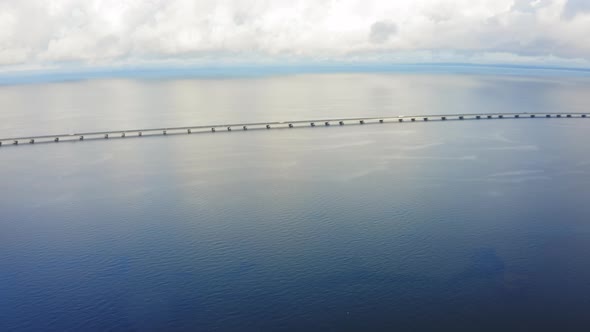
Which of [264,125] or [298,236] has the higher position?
[264,125]

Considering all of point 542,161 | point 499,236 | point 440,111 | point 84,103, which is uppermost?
point 84,103

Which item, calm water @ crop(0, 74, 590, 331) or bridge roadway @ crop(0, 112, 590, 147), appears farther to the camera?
bridge roadway @ crop(0, 112, 590, 147)

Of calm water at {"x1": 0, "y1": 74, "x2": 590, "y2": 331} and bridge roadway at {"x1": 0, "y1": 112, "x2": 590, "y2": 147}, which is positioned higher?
bridge roadway at {"x1": 0, "y1": 112, "x2": 590, "y2": 147}

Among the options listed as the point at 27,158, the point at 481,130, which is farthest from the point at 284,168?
the point at 481,130

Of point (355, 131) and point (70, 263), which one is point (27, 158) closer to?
point (70, 263)

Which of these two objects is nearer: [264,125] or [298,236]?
[298,236]
